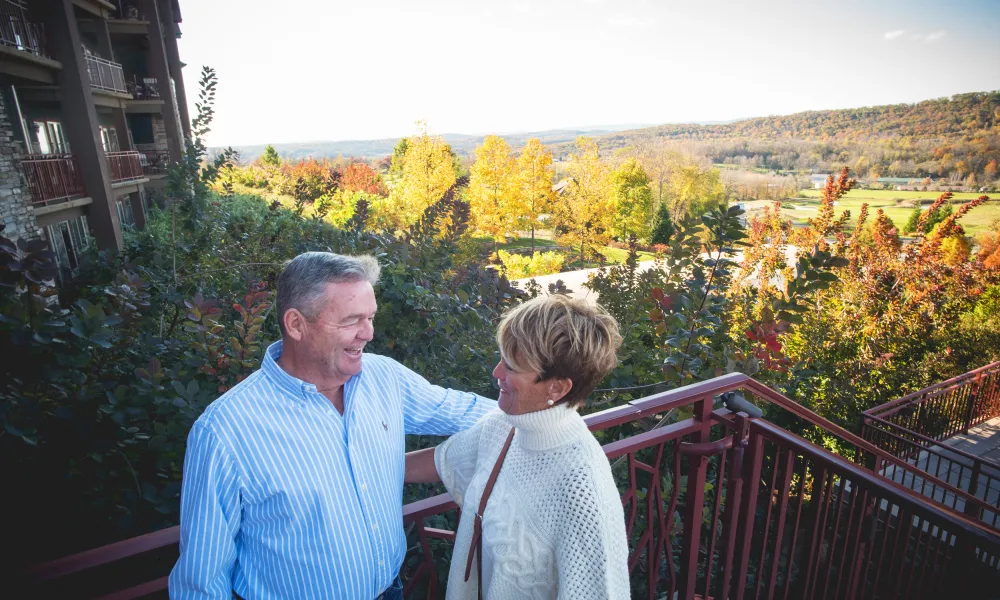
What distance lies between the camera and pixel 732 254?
2.98m

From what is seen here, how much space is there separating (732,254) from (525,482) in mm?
2210

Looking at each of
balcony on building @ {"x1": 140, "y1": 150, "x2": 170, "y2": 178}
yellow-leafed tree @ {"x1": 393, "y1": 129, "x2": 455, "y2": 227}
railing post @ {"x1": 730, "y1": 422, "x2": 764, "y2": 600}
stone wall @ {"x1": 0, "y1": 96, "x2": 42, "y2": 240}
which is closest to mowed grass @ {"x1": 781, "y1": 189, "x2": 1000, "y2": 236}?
yellow-leafed tree @ {"x1": 393, "y1": 129, "x2": 455, "y2": 227}

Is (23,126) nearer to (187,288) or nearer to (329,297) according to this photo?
(187,288)

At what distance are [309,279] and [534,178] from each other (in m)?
29.3

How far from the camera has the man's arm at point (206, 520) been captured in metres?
1.22

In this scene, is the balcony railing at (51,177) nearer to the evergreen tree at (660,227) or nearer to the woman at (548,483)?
the woman at (548,483)

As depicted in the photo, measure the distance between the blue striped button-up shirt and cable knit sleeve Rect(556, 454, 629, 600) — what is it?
62 cm

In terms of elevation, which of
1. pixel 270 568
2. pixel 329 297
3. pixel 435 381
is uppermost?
pixel 329 297

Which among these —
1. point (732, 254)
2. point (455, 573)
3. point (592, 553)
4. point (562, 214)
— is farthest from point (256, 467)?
point (562, 214)

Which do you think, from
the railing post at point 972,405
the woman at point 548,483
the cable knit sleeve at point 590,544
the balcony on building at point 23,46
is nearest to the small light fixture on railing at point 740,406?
the woman at point 548,483

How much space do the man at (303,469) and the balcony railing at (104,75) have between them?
A: 1457 cm

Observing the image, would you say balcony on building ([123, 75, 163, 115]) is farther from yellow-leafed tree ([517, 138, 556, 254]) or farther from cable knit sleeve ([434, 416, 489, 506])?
cable knit sleeve ([434, 416, 489, 506])

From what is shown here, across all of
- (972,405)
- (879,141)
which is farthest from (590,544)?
(879,141)

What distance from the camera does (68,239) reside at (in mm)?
10969
